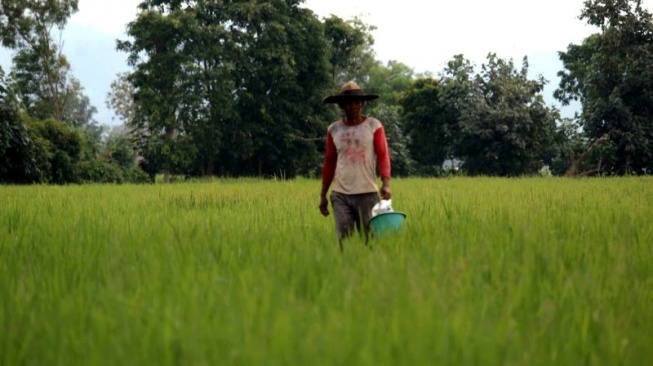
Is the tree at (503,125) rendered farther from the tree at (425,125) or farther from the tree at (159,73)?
the tree at (159,73)

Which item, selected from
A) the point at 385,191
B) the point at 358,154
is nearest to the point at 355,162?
the point at 358,154

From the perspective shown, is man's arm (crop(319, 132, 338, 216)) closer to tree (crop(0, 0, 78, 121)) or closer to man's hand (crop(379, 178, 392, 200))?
man's hand (crop(379, 178, 392, 200))

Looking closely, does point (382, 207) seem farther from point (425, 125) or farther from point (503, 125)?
point (425, 125)

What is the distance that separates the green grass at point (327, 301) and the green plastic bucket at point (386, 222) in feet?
0.33

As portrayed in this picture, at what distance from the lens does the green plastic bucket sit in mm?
5293

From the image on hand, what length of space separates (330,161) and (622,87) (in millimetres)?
25392

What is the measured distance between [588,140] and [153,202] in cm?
2268

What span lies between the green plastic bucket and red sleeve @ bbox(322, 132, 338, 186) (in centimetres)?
80

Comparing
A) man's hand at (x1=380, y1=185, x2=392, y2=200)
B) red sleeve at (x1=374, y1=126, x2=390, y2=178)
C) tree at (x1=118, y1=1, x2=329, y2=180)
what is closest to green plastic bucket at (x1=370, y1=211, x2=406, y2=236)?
man's hand at (x1=380, y1=185, x2=392, y2=200)

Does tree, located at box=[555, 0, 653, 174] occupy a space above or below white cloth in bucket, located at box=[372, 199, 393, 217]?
above

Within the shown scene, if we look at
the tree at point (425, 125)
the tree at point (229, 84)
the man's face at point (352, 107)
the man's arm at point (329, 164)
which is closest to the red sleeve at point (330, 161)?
the man's arm at point (329, 164)

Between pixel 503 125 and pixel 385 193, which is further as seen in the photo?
pixel 503 125

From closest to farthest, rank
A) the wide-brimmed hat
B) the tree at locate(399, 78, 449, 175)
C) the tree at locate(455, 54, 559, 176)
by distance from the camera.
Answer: the wide-brimmed hat → the tree at locate(455, 54, 559, 176) → the tree at locate(399, 78, 449, 175)

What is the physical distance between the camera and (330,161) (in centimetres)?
600
